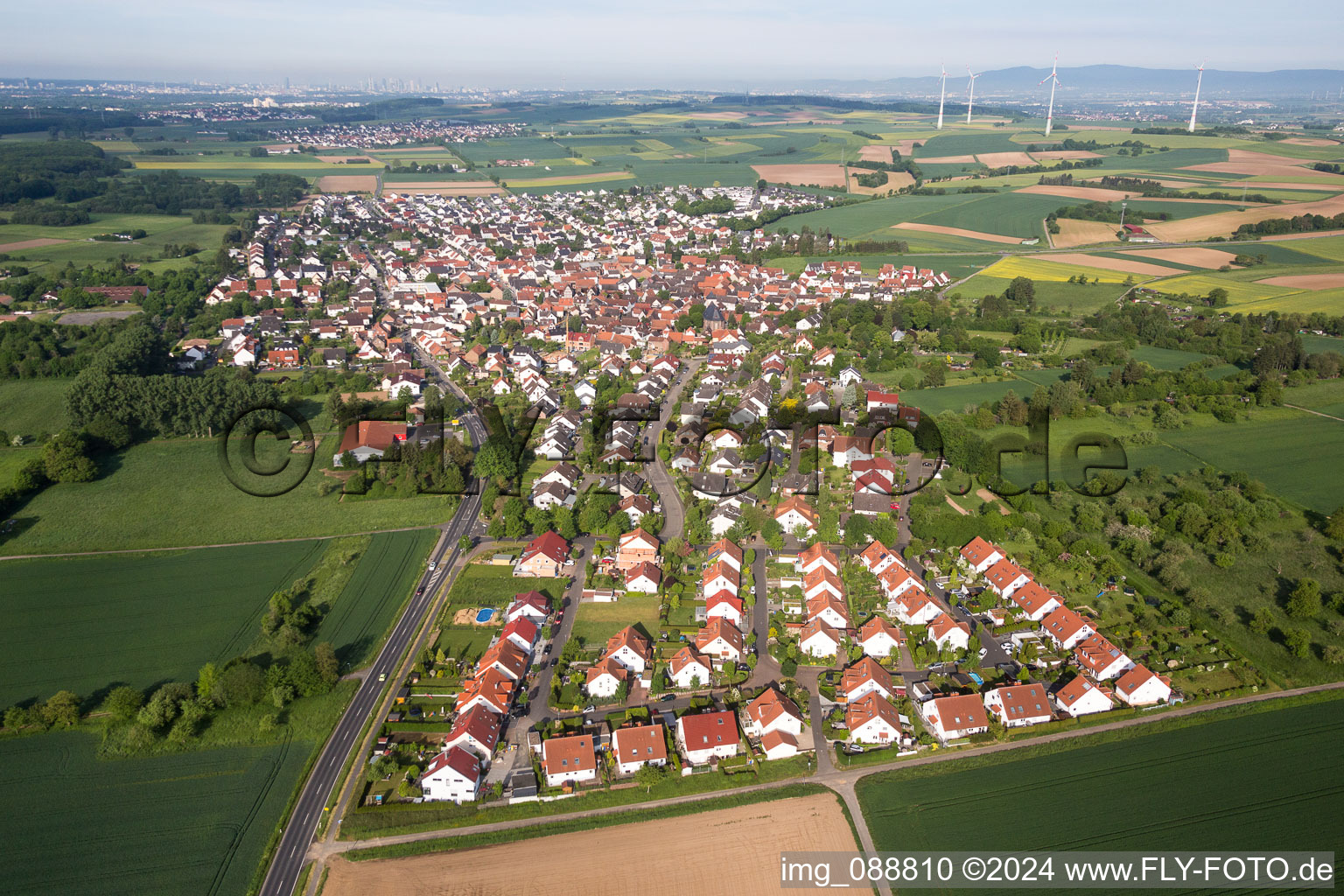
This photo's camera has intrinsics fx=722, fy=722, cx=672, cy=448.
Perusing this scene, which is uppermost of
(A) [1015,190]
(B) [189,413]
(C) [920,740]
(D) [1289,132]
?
(D) [1289,132]

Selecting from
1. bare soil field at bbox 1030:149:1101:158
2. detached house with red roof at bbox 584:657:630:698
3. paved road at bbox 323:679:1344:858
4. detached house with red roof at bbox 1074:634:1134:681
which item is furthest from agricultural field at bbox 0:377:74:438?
bare soil field at bbox 1030:149:1101:158

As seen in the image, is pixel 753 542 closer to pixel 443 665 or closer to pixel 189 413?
pixel 443 665

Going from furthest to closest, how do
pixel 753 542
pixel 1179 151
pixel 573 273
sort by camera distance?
1. pixel 1179 151
2. pixel 573 273
3. pixel 753 542

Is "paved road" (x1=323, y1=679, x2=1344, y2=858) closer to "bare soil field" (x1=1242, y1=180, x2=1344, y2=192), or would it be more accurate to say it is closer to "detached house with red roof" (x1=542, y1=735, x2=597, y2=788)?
"detached house with red roof" (x1=542, y1=735, x2=597, y2=788)

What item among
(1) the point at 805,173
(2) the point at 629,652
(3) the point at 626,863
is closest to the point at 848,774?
(3) the point at 626,863

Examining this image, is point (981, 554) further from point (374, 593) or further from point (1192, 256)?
point (1192, 256)

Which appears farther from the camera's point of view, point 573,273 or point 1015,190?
point 1015,190

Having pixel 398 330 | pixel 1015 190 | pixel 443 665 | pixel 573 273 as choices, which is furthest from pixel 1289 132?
pixel 443 665
